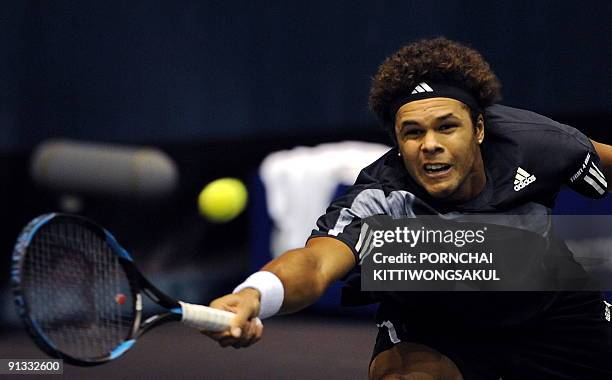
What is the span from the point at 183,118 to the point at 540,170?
15.2ft

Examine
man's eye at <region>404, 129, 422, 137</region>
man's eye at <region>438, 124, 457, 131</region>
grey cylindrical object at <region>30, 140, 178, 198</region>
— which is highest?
man's eye at <region>438, 124, 457, 131</region>

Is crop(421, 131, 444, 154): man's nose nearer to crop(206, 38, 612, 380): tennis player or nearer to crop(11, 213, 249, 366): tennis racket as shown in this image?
crop(206, 38, 612, 380): tennis player

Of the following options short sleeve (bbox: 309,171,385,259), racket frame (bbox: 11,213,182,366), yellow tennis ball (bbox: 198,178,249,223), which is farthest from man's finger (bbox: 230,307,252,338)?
yellow tennis ball (bbox: 198,178,249,223)

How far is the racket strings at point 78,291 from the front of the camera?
2617mm

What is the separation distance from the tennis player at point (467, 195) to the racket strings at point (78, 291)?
0.62 meters

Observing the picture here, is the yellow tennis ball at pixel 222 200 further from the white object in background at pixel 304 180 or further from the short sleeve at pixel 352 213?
the short sleeve at pixel 352 213

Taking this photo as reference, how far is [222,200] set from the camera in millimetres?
7480

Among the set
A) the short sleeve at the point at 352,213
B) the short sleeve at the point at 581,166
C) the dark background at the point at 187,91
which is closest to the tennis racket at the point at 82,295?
the short sleeve at the point at 352,213

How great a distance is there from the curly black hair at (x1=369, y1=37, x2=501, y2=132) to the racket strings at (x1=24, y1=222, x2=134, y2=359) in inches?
39.7

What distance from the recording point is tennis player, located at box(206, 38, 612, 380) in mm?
3139

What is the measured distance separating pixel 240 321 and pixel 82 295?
22.8 inches

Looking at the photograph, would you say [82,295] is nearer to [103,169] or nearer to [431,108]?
[431,108]

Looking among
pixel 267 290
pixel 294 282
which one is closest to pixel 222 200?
pixel 294 282

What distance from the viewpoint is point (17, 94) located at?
292 inches
